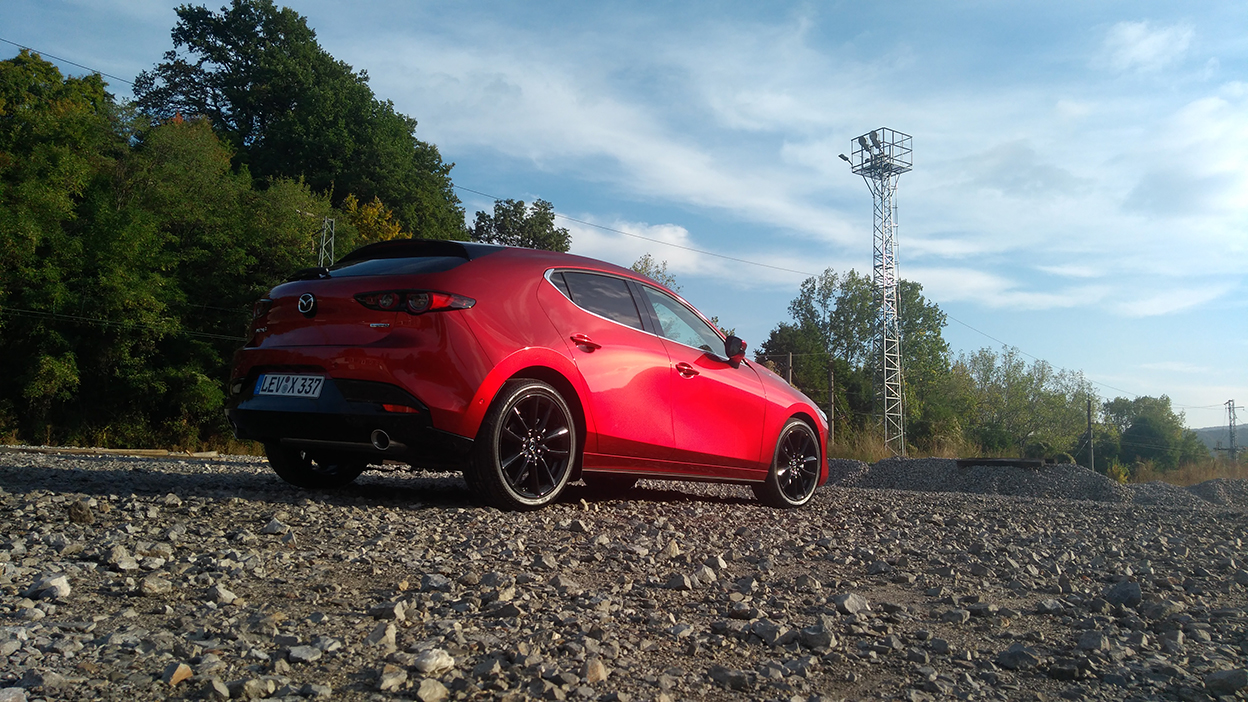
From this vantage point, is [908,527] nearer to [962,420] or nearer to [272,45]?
[272,45]

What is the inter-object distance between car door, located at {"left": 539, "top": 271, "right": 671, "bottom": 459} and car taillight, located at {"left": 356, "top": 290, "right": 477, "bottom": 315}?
1.97 feet

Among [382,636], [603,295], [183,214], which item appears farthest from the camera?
[183,214]

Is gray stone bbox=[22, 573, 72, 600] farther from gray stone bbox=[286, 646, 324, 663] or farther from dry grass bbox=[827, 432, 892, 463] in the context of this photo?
dry grass bbox=[827, 432, 892, 463]

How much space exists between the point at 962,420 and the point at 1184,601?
268 ft

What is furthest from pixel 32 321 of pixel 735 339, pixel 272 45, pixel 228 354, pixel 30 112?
pixel 735 339

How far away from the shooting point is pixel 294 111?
171 ft

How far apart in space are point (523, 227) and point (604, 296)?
176 ft

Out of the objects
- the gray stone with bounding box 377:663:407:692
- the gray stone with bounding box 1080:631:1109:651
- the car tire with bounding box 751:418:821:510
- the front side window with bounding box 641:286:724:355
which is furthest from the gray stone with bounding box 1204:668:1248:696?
the car tire with bounding box 751:418:821:510

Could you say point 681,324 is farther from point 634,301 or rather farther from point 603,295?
point 603,295

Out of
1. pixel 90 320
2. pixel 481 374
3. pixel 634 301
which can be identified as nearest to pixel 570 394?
pixel 481 374

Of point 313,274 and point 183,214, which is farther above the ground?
point 183,214

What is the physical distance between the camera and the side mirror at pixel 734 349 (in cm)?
616

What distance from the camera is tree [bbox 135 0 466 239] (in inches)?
2008

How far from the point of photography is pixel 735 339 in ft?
20.3
